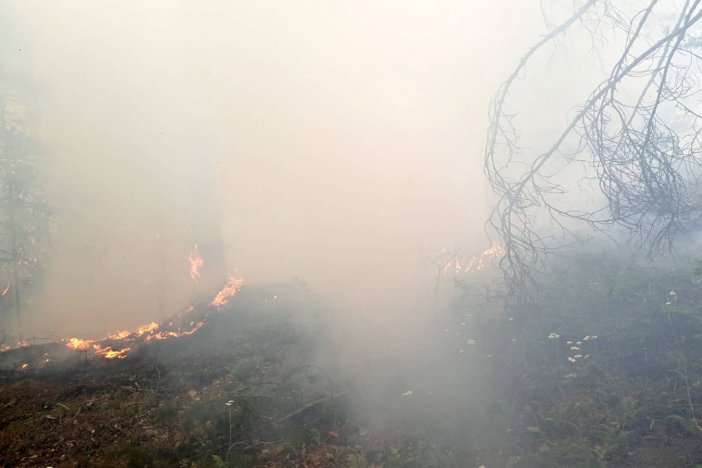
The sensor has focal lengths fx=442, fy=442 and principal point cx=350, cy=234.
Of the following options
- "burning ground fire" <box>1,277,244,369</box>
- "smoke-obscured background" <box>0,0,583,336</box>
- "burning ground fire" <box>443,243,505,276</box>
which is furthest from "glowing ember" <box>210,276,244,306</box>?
"burning ground fire" <box>443,243,505,276</box>

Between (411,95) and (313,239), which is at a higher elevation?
(411,95)

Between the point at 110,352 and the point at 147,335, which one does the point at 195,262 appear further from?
the point at 110,352

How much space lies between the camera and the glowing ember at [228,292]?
8851 mm

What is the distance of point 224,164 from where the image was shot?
12.1 meters

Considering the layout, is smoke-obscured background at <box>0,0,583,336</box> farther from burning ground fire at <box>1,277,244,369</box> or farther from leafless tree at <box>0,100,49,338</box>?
burning ground fire at <box>1,277,244,369</box>

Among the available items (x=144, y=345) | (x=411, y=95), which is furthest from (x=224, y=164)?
(x=144, y=345)

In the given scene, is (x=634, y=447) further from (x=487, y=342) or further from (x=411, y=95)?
(x=411, y=95)

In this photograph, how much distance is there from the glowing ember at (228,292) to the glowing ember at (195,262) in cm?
180

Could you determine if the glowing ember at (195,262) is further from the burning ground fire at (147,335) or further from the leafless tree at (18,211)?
the leafless tree at (18,211)

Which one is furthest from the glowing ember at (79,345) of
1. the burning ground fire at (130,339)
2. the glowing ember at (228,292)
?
the glowing ember at (228,292)

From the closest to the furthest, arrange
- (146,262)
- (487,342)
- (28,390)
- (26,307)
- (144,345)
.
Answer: (28,390) < (487,342) < (144,345) < (26,307) < (146,262)

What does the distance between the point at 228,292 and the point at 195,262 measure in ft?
9.79

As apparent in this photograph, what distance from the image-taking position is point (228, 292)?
9289mm

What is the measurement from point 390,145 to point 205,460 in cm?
883
